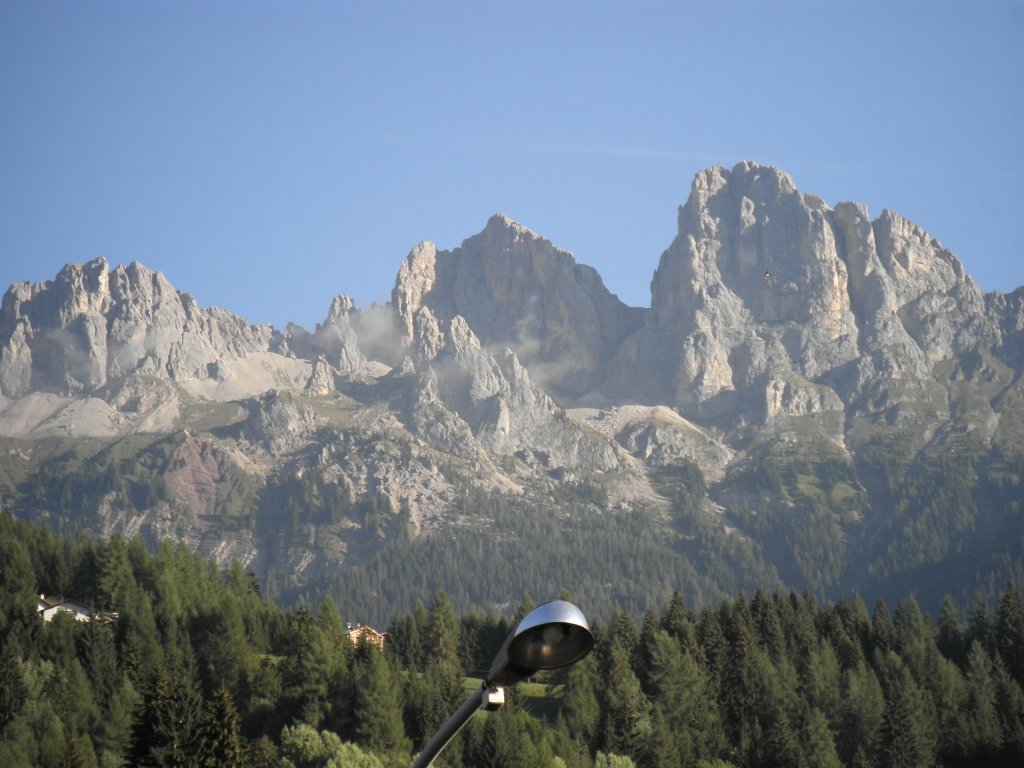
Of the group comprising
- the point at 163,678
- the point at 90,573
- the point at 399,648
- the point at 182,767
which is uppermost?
the point at 90,573

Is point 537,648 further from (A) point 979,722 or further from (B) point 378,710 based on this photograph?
(A) point 979,722

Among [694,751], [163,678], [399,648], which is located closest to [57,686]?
[163,678]

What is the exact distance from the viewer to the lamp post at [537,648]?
72.6ft

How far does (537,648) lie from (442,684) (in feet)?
287

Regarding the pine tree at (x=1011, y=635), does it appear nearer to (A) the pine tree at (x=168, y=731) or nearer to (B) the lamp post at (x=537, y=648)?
(A) the pine tree at (x=168, y=731)

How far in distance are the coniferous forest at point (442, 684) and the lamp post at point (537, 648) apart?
5320 centimetres

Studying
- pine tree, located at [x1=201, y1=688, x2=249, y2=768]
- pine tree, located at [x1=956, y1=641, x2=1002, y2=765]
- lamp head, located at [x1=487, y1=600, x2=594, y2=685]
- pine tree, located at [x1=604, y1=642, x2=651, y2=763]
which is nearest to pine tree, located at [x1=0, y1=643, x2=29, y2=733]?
pine tree, located at [x1=201, y1=688, x2=249, y2=768]

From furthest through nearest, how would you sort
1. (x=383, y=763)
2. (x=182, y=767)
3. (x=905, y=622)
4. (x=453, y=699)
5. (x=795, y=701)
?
(x=905, y=622)
(x=795, y=701)
(x=453, y=699)
(x=383, y=763)
(x=182, y=767)

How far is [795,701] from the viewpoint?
377ft

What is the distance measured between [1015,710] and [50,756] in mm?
77697

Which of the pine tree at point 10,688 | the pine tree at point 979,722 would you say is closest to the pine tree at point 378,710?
the pine tree at point 10,688

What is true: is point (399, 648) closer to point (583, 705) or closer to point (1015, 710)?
point (583, 705)

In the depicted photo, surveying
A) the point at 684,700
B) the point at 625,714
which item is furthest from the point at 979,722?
the point at 625,714

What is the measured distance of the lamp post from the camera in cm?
2214
